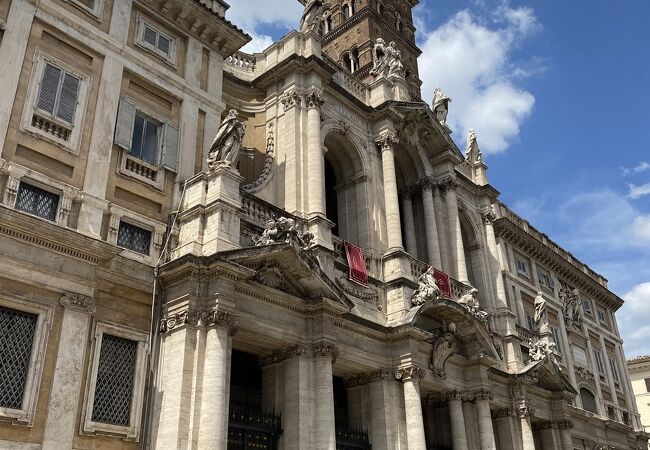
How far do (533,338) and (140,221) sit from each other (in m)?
20.2

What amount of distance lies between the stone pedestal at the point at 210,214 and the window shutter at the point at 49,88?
3.79 metres

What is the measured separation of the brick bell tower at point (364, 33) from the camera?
1610 inches

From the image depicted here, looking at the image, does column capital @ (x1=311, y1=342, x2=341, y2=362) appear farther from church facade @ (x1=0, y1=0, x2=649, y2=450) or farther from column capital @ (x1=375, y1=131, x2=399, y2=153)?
column capital @ (x1=375, y1=131, x2=399, y2=153)

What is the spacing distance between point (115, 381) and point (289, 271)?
5.17 meters

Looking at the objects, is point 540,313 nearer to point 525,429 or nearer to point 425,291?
point 525,429

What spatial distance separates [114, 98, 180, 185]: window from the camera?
1700 cm

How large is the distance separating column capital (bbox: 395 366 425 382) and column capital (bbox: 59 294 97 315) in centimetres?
947

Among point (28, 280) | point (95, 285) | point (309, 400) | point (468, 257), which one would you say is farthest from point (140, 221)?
point (468, 257)

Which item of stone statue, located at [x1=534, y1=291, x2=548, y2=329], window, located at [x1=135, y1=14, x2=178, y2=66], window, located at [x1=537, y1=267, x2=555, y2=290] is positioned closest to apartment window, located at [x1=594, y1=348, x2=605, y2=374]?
window, located at [x1=537, y1=267, x2=555, y2=290]

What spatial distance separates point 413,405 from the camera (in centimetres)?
1980

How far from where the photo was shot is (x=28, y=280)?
13.8m

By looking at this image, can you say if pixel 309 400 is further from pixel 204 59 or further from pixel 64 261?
pixel 204 59

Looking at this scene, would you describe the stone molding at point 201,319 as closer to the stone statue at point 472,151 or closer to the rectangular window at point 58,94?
the rectangular window at point 58,94

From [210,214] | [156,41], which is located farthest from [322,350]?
[156,41]
